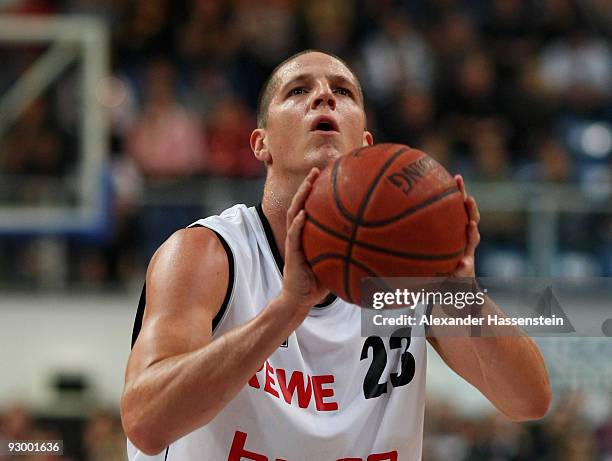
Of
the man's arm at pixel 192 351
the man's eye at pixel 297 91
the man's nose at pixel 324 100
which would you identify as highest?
the man's eye at pixel 297 91

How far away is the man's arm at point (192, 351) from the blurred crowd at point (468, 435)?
420 cm

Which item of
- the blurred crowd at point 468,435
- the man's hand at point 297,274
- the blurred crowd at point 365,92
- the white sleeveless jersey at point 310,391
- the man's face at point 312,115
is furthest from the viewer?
the blurred crowd at point 365,92

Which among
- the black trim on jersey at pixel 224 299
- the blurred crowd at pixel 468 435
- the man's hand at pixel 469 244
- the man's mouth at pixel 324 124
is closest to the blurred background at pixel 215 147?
the blurred crowd at pixel 468 435

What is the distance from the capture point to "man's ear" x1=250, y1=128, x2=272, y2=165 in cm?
391

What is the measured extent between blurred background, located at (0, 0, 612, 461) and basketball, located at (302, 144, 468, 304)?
145 inches

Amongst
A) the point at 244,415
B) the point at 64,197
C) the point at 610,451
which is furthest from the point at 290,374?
the point at 64,197

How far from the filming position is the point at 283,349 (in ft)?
11.6

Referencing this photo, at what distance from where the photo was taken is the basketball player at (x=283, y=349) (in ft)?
9.48

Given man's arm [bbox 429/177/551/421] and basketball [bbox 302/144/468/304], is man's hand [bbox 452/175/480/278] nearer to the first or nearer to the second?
basketball [bbox 302/144/468/304]

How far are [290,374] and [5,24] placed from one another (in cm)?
611

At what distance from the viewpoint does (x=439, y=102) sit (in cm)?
1066

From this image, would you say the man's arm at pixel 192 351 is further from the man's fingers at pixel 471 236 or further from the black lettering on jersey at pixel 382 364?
the black lettering on jersey at pixel 382 364

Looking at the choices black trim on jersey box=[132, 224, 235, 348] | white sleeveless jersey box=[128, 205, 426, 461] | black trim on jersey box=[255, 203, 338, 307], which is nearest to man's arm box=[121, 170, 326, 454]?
black trim on jersey box=[132, 224, 235, 348]

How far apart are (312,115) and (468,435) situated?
→ 190 inches
